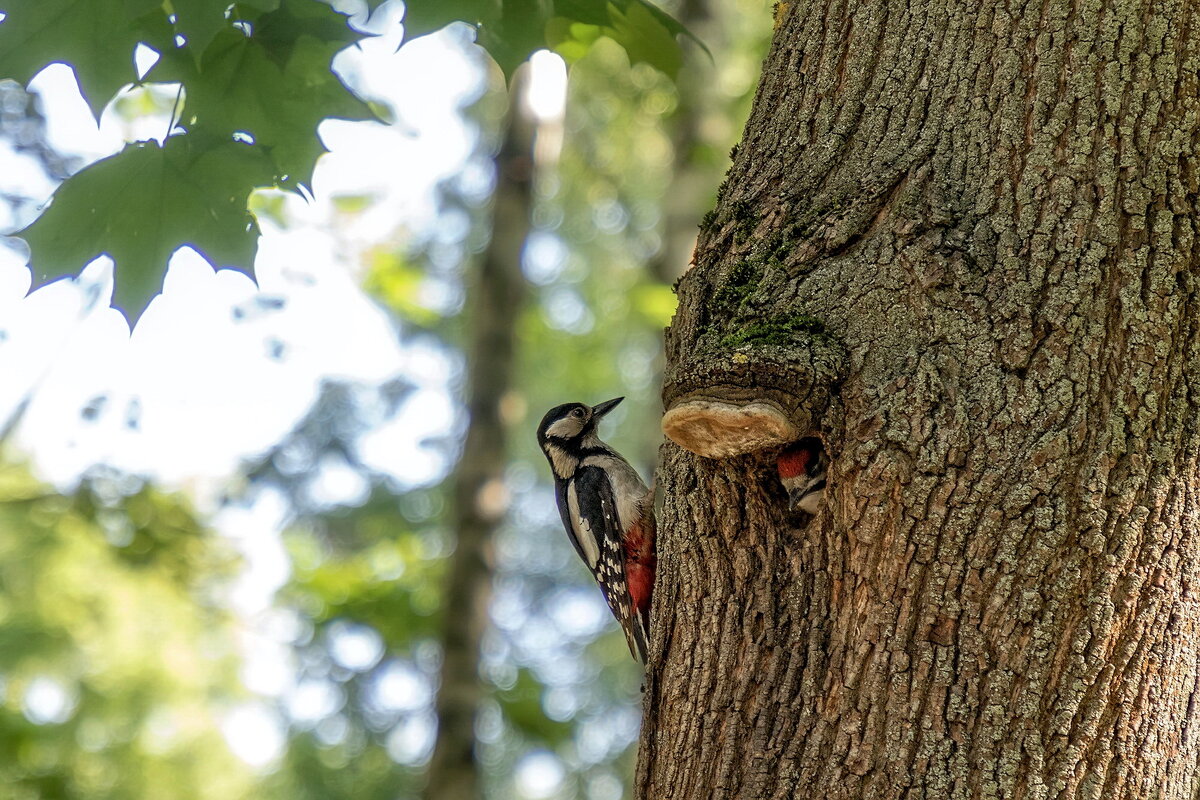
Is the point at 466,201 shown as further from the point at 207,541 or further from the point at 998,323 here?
the point at 998,323

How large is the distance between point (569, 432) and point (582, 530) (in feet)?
1.81

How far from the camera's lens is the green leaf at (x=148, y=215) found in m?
2.67

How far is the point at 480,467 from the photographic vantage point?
5988 millimetres

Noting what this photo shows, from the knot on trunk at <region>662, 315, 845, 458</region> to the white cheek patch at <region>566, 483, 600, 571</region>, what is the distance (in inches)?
106

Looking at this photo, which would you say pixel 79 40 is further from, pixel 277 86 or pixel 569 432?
pixel 569 432

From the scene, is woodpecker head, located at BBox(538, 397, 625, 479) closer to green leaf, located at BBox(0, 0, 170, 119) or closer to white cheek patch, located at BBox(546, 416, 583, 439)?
white cheek patch, located at BBox(546, 416, 583, 439)

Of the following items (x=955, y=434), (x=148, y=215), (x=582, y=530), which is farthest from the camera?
(x=582, y=530)

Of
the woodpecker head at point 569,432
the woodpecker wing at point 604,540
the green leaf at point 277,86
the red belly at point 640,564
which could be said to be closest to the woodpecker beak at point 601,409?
the woodpecker head at point 569,432

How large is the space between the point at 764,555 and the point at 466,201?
38.0ft

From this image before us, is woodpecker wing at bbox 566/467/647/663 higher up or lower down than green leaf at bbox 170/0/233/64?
lower down

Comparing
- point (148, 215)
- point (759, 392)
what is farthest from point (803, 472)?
point (148, 215)

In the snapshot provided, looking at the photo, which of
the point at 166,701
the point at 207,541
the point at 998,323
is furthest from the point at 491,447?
the point at 166,701

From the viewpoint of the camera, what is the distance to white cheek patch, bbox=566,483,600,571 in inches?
187

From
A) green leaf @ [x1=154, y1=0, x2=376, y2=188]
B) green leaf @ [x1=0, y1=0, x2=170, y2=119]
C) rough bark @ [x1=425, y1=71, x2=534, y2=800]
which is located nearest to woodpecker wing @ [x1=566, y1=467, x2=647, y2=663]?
rough bark @ [x1=425, y1=71, x2=534, y2=800]
